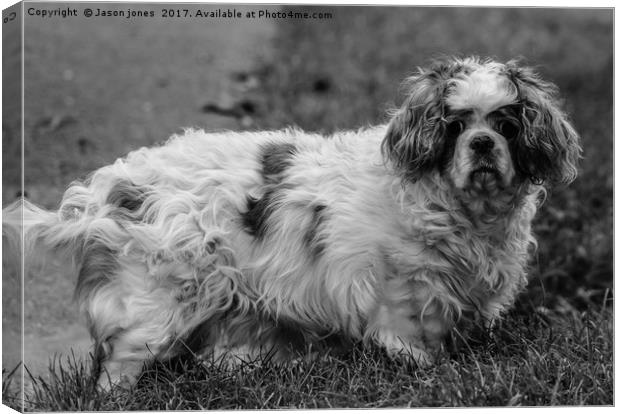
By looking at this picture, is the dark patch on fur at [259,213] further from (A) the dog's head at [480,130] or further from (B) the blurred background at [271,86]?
(B) the blurred background at [271,86]

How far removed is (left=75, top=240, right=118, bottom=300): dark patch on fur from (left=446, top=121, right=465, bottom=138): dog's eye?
1.82 meters

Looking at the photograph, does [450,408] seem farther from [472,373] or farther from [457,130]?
[457,130]

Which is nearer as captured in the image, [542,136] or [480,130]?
[480,130]

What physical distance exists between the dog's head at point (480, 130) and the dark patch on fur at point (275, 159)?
57cm

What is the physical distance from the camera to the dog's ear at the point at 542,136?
5.41 meters

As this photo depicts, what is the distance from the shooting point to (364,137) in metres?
5.91

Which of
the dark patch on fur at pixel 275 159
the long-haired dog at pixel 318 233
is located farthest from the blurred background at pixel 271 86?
the dark patch on fur at pixel 275 159

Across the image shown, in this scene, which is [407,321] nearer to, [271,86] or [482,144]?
[482,144]

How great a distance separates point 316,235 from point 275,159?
497 millimetres

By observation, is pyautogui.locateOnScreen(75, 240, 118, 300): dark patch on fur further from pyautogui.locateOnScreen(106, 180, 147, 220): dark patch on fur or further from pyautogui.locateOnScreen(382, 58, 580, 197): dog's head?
pyautogui.locateOnScreen(382, 58, 580, 197): dog's head

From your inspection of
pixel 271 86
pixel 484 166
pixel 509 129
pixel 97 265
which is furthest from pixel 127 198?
pixel 271 86

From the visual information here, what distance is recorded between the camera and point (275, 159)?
5.87m

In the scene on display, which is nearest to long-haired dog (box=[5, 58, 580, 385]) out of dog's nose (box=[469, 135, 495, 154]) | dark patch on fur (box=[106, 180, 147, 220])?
dark patch on fur (box=[106, 180, 147, 220])

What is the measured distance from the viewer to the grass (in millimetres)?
5328
